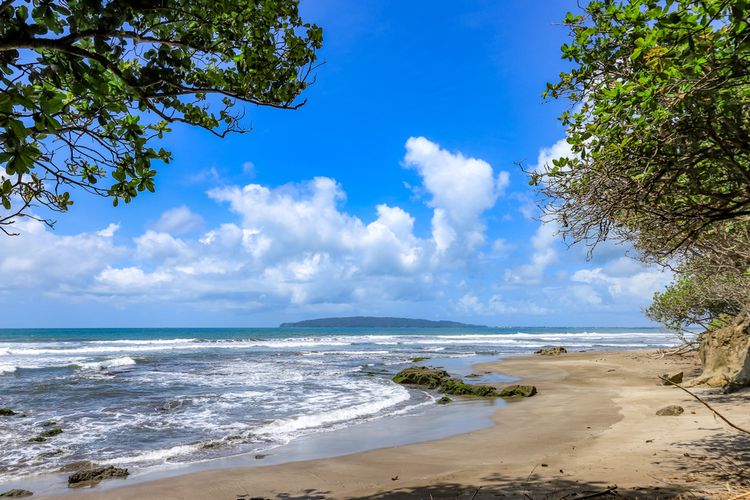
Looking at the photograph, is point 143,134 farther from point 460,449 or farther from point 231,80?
point 460,449

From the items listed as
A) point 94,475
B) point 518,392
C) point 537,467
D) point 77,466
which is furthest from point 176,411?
point 518,392

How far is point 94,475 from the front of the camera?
896cm

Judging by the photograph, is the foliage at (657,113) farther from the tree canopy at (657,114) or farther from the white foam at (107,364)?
the white foam at (107,364)

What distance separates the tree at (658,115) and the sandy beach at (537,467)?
3.13m

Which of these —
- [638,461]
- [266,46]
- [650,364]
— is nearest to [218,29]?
[266,46]

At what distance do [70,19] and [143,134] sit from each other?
115cm

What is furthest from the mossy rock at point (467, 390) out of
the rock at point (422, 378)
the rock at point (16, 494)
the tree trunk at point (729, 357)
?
the rock at point (16, 494)

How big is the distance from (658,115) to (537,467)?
5901mm

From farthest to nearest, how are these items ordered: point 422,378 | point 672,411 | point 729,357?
point 422,378 < point 729,357 < point 672,411

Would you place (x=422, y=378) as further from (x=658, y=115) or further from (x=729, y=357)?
(x=658, y=115)

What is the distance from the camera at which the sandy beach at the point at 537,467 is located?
6598mm

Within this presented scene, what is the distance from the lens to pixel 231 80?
5188 mm

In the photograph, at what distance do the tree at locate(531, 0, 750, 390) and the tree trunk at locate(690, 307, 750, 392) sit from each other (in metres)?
8.57

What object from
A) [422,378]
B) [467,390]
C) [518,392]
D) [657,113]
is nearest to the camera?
[657,113]
